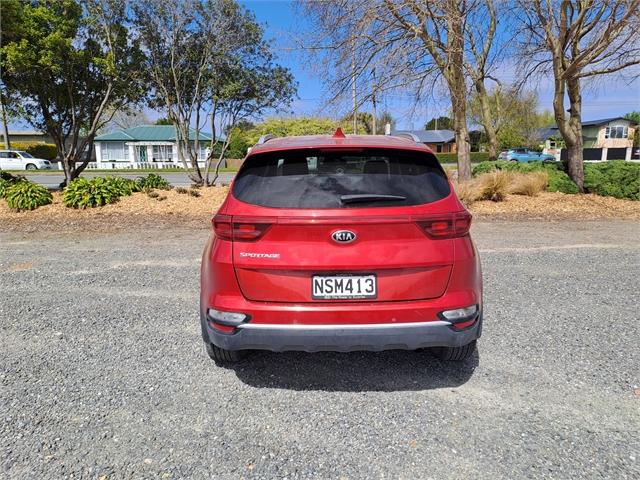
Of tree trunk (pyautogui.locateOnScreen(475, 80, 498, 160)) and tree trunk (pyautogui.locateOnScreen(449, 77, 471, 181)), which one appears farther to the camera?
tree trunk (pyautogui.locateOnScreen(475, 80, 498, 160))

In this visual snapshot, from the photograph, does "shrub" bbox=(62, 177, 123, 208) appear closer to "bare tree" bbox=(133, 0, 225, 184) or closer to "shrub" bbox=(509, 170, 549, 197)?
"bare tree" bbox=(133, 0, 225, 184)

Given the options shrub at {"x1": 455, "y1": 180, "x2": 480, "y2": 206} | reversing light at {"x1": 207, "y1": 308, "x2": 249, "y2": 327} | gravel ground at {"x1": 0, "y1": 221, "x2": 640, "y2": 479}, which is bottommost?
gravel ground at {"x1": 0, "y1": 221, "x2": 640, "y2": 479}

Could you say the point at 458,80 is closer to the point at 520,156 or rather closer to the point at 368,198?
the point at 368,198

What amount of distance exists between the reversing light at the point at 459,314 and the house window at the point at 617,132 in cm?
6714

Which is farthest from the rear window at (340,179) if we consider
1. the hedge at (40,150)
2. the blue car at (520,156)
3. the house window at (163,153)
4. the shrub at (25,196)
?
the hedge at (40,150)

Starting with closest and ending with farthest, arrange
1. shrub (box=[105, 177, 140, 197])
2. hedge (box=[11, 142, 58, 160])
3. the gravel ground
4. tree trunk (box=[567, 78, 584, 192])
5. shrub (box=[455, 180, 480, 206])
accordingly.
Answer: the gravel ground
shrub (box=[455, 180, 480, 206])
shrub (box=[105, 177, 140, 197])
tree trunk (box=[567, 78, 584, 192])
hedge (box=[11, 142, 58, 160])

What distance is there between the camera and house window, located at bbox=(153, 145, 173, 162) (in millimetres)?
45688

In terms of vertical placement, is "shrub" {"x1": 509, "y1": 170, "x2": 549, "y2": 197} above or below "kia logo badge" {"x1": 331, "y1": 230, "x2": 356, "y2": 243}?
below

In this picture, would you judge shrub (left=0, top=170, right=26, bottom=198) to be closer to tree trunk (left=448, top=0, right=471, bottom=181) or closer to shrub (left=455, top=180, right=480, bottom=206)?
shrub (left=455, top=180, right=480, bottom=206)

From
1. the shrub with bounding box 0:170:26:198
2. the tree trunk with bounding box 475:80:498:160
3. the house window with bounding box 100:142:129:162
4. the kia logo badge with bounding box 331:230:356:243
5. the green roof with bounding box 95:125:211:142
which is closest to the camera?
the kia logo badge with bounding box 331:230:356:243

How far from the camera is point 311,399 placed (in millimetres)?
2885

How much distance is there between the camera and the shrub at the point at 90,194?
35.3ft

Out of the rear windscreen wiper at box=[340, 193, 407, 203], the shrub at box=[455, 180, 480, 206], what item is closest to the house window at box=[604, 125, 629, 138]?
the shrub at box=[455, 180, 480, 206]

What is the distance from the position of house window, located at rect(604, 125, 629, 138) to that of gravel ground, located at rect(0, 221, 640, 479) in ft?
211
